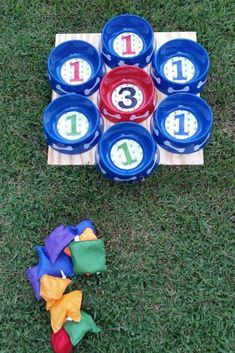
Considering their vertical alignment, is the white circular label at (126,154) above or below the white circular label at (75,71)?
below

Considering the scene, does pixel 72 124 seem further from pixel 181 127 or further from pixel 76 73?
pixel 181 127

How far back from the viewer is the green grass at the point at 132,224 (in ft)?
6.03

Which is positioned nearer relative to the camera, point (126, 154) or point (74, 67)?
point (126, 154)

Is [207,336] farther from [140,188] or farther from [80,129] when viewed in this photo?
[80,129]

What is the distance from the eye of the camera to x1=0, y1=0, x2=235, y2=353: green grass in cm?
184

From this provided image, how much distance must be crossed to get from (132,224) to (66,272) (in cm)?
28

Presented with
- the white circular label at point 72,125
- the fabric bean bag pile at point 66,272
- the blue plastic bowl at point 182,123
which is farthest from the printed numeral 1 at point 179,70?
the fabric bean bag pile at point 66,272

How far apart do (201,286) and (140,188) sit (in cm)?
39

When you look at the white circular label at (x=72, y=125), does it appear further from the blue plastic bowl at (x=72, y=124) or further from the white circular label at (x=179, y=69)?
the white circular label at (x=179, y=69)

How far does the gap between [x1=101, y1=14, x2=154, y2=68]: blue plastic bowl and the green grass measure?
120 mm

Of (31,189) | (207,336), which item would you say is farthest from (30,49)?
(207,336)

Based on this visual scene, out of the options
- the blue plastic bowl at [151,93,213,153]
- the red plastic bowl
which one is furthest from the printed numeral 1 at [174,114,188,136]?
the red plastic bowl

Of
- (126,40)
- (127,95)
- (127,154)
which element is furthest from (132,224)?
(126,40)

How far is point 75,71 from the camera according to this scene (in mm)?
2141
